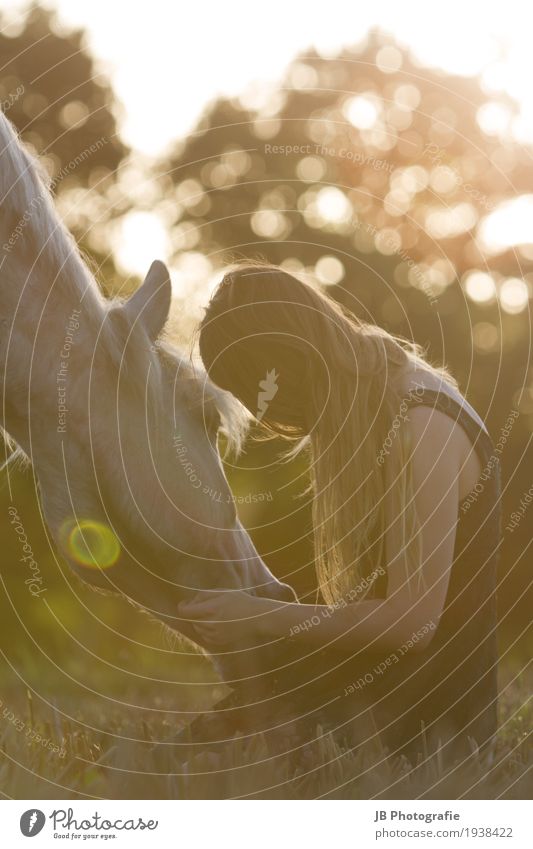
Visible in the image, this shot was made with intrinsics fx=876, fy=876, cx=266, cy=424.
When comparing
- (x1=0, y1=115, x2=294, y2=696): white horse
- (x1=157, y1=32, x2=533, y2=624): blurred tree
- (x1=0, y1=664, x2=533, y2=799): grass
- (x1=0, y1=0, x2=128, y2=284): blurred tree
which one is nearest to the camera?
(x1=0, y1=115, x2=294, y2=696): white horse

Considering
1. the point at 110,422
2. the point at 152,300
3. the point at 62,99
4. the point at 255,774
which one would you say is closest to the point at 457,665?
the point at 255,774

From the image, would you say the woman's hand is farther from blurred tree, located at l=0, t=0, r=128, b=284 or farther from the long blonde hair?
blurred tree, located at l=0, t=0, r=128, b=284

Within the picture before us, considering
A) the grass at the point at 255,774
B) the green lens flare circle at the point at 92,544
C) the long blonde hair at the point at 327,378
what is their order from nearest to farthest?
the green lens flare circle at the point at 92,544 < the grass at the point at 255,774 < the long blonde hair at the point at 327,378

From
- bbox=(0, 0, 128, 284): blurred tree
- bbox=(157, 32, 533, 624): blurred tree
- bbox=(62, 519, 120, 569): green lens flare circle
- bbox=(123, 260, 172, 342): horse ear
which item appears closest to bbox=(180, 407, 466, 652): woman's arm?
bbox=(62, 519, 120, 569): green lens flare circle

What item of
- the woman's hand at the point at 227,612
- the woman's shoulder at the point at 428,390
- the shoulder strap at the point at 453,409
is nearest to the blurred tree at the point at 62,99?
the woman's shoulder at the point at 428,390

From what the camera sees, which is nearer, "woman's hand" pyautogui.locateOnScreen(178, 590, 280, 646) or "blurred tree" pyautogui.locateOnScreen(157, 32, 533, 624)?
"woman's hand" pyautogui.locateOnScreen(178, 590, 280, 646)

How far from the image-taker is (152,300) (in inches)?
94.0

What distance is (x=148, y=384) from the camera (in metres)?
2.45

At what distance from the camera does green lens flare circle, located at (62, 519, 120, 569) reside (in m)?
2.42

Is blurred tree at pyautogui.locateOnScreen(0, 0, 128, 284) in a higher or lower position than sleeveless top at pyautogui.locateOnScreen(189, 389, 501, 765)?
higher

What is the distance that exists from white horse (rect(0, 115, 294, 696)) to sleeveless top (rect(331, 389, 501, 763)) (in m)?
0.42

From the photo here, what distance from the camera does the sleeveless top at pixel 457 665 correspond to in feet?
8.66

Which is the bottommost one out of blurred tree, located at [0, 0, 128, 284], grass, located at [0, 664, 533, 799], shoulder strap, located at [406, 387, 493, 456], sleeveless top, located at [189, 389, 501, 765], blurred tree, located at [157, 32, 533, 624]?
grass, located at [0, 664, 533, 799]

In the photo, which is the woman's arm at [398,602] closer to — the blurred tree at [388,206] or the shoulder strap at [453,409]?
the shoulder strap at [453,409]
